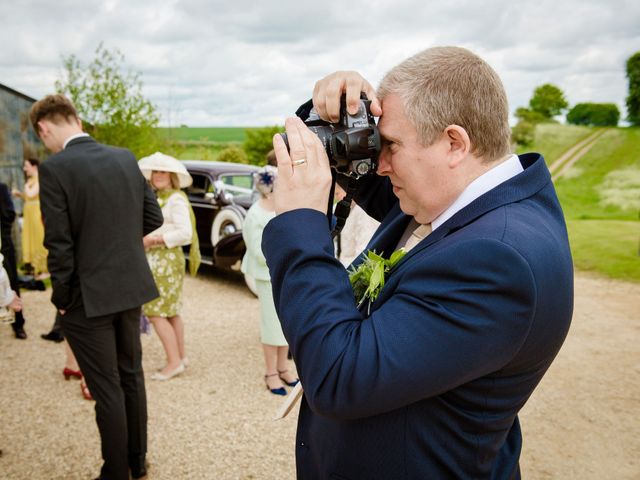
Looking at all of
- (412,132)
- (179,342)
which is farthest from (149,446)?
(412,132)

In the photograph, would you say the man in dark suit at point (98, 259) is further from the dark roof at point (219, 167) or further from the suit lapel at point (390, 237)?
the dark roof at point (219, 167)

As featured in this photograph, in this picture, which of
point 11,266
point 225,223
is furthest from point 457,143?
point 225,223

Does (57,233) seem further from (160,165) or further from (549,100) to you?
(549,100)

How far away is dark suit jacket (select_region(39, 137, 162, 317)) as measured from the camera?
117 inches

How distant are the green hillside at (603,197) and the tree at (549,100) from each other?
638 inches

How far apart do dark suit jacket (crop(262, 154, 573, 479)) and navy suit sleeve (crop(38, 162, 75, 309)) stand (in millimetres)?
2218

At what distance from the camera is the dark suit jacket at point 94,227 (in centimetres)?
298

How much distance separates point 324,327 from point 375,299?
0.90ft

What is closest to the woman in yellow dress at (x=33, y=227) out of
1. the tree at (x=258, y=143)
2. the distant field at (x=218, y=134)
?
the tree at (x=258, y=143)

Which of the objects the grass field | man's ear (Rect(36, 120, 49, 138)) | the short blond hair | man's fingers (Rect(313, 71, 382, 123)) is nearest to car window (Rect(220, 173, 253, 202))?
man's ear (Rect(36, 120, 49, 138))

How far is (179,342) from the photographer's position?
535 cm

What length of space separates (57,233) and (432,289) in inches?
103

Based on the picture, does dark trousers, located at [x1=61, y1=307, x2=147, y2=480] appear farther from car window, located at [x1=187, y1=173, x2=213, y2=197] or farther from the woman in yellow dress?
car window, located at [x1=187, y1=173, x2=213, y2=197]

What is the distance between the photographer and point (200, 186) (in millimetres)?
10281
